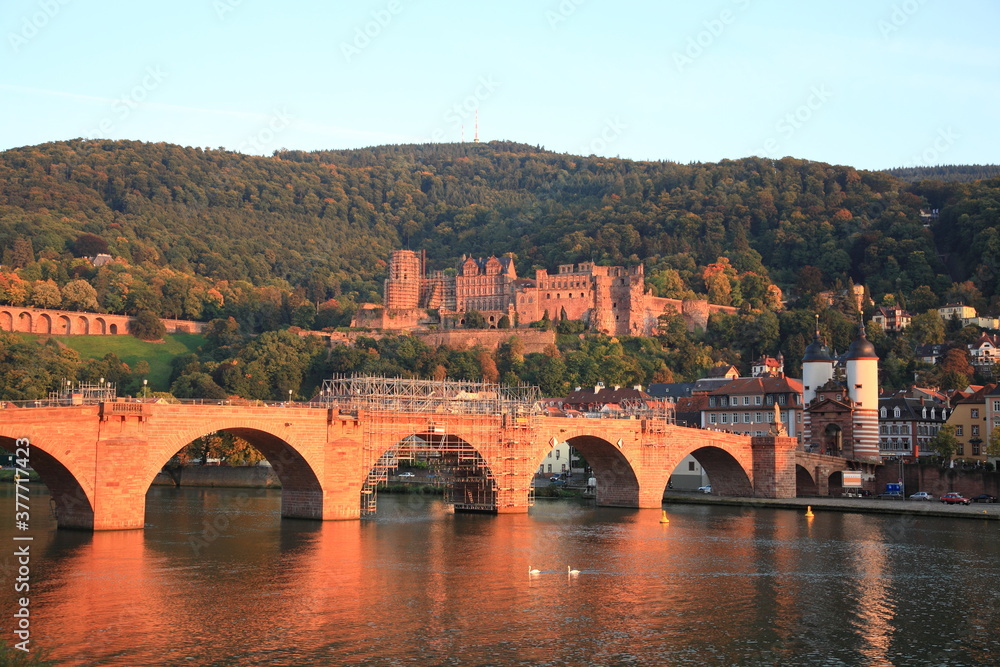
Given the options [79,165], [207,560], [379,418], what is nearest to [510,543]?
[379,418]

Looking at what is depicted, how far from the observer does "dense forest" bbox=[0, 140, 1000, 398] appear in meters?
117

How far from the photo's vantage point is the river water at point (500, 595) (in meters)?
28.0

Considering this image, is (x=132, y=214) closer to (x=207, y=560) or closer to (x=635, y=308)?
(x=635, y=308)

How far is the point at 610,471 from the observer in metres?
68.5

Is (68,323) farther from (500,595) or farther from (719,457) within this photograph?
(500,595)

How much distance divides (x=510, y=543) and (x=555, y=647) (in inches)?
738

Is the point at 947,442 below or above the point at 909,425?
below

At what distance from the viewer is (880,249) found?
5674 inches

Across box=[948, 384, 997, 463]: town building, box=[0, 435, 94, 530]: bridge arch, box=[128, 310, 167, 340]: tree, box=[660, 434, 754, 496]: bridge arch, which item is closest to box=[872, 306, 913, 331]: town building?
box=[948, 384, 997, 463]: town building

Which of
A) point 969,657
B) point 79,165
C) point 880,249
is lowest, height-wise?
point 969,657

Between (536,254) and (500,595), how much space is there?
441 feet

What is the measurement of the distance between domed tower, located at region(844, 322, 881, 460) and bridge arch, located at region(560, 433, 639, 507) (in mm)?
19507

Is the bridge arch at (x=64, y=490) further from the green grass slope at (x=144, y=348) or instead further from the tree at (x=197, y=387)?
the green grass slope at (x=144, y=348)

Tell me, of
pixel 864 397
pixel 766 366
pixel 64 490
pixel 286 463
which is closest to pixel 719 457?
Result: pixel 864 397
